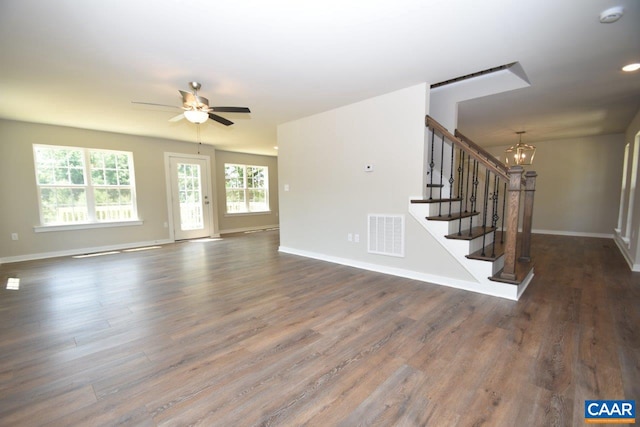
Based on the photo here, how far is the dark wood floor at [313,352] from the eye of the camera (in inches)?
56.6

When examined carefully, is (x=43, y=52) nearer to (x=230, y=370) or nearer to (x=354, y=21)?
(x=354, y=21)

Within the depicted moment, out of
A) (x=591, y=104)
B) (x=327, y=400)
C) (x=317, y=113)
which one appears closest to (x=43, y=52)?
(x=317, y=113)

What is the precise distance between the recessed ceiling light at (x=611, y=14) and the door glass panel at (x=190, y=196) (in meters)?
7.11

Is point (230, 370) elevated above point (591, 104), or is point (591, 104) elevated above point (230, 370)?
point (591, 104)

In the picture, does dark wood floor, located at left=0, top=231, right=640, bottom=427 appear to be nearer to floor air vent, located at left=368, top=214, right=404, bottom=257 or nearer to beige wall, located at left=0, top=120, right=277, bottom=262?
floor air vent, located at left=368, top=214, right=404, bottom=257

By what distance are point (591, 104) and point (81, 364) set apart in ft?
21.5

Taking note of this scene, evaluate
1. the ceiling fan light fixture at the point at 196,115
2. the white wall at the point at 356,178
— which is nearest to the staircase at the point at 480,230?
the white wall at the point at 356,178

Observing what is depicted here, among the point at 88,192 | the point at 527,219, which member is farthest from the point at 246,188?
the point at 527,219

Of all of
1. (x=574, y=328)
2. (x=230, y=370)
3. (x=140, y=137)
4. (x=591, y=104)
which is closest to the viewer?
(x=230, y=370)

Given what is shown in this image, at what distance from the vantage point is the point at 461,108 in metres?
4.07

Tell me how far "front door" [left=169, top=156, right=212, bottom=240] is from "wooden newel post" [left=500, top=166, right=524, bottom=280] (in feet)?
21.3

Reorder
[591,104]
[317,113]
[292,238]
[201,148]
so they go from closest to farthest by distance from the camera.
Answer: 1. [591,104]
2. [317,113]
3. [292,238]
4. [201,148]

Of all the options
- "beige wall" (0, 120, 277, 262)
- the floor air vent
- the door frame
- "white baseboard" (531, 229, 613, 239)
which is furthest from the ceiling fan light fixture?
"white baseboard" (531, 229, 613, 239)

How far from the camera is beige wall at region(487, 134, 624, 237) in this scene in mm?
6008
